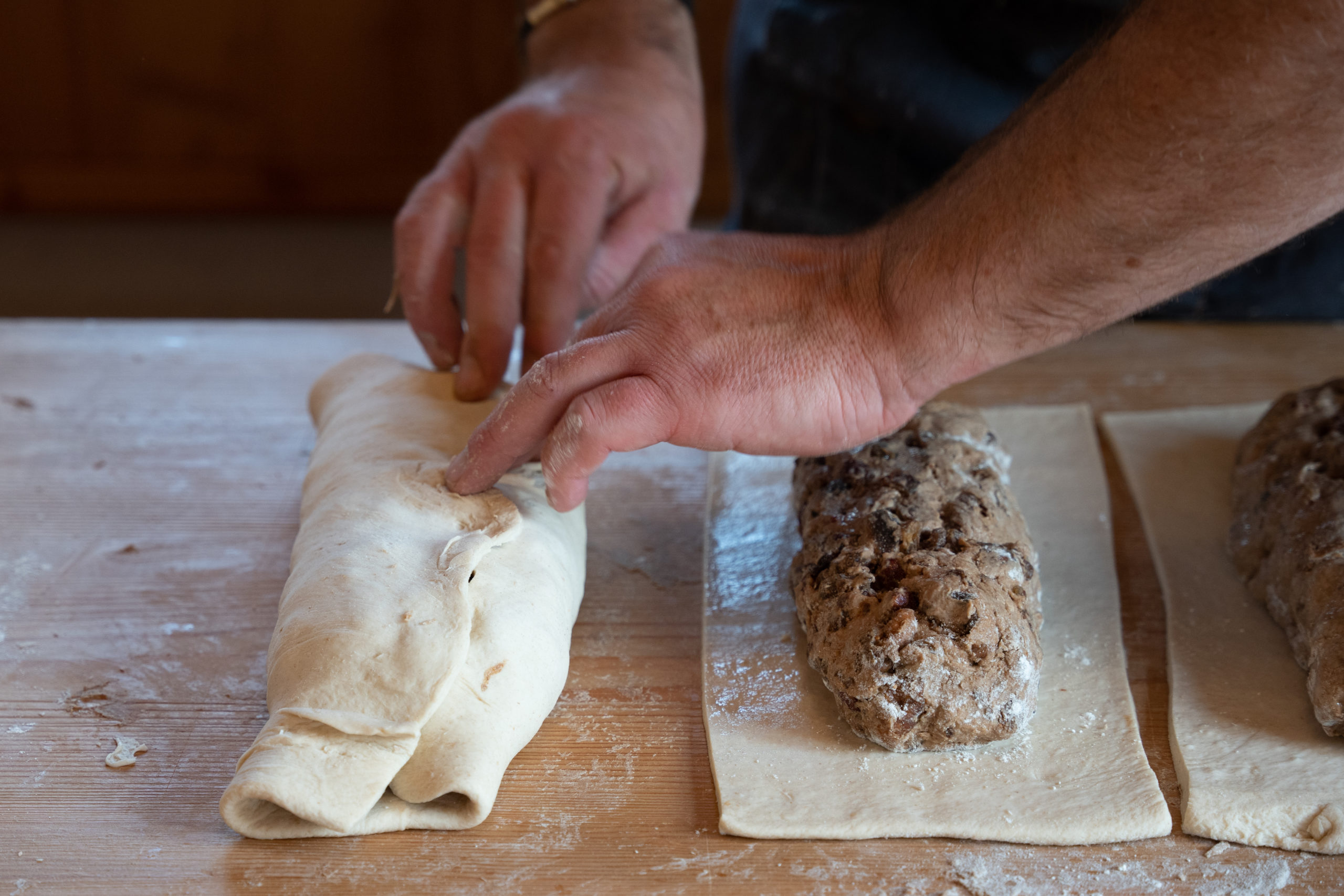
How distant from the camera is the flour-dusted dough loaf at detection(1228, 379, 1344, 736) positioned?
135 cm

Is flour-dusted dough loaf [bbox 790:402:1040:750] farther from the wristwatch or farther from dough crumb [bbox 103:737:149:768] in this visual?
the wristwatch

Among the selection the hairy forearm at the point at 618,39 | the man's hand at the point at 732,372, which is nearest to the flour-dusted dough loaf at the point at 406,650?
the man's hand at the point at 732,372

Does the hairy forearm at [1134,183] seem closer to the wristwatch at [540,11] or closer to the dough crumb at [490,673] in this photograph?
the dough crumb at [490,673]

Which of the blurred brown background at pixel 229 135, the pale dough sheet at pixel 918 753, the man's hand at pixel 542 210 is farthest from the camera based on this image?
the blurred brown background at pixel 229 135

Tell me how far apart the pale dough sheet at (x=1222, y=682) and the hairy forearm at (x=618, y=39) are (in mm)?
1146

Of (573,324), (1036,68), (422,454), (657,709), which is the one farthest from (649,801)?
(1036,68)

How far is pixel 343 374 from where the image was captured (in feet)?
6.38

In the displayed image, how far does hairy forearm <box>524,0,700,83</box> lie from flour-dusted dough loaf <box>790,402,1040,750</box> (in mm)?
1001

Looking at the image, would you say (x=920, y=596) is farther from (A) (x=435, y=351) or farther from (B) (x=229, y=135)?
(B) (x=229, y=135)

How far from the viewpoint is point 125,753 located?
134 cm

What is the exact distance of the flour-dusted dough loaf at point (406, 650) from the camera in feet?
3.87

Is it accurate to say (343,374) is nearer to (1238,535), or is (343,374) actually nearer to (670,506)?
(670,506)

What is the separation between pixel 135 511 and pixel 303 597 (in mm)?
689

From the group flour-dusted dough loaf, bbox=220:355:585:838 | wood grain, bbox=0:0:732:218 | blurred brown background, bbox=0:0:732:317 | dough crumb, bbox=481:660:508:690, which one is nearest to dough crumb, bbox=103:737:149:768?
flour-dusted dough loaf, bbox=220:355:585:838
